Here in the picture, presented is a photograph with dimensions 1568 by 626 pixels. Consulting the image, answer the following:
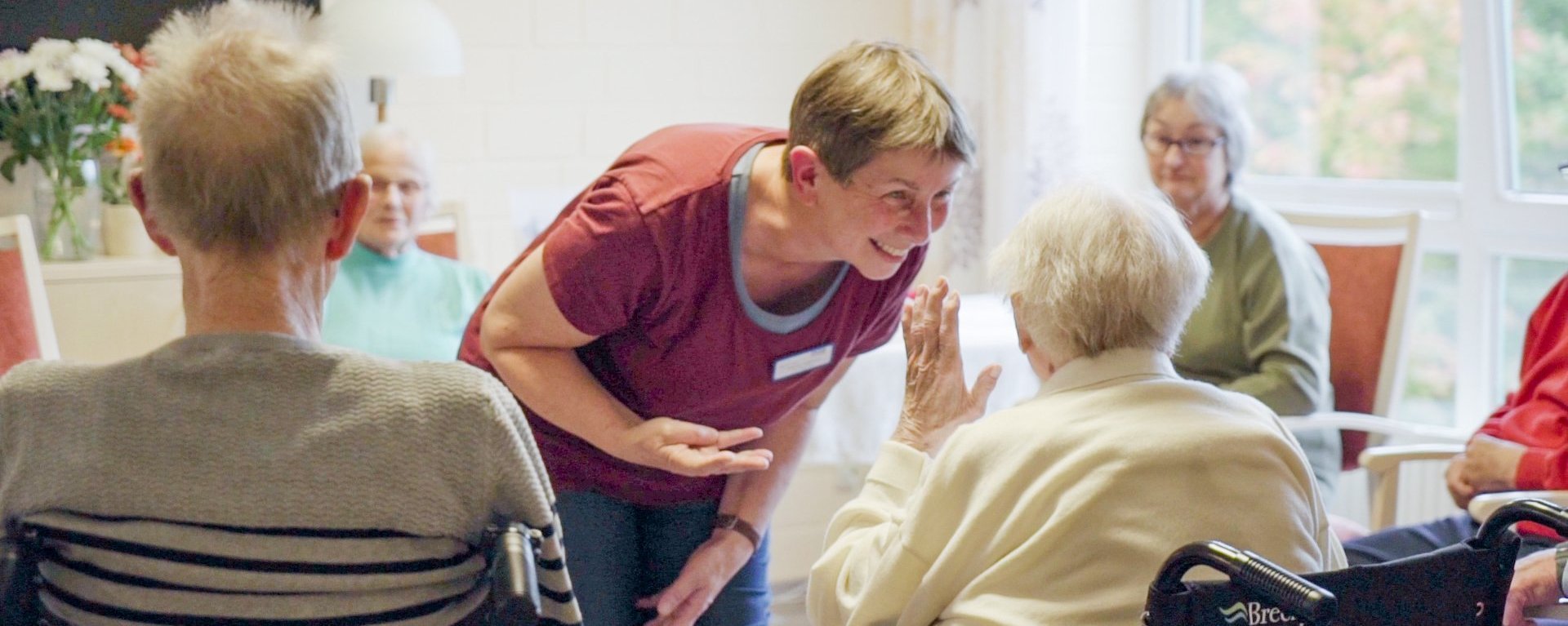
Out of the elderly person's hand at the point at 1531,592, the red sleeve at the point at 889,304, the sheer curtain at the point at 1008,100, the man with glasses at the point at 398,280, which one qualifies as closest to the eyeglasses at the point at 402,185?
the man with glasses at the point at 398,280

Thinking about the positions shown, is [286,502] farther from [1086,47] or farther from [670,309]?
[1086,47]

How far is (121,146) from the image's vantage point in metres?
3.02

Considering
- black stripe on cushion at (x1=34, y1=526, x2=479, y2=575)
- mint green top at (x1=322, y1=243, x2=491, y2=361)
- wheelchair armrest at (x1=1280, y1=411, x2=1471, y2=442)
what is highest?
black stripe on cushion at (x1=34, y1=526, x2=479, y2=575)

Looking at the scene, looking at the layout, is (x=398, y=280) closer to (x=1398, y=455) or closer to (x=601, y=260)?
(x=601, y=260)

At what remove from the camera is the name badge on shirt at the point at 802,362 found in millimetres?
1800

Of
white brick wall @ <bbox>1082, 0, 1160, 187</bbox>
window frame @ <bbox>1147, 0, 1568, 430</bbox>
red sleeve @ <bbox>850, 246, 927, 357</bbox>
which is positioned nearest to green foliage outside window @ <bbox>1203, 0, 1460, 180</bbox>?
window frame @ <bbox>1147, 0, 1568, 430</bbox>

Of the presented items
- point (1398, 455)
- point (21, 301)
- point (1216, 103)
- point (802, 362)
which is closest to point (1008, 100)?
point (1216, 103)

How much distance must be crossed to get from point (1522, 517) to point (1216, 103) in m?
1.77

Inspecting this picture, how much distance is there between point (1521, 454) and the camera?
2.27 meters

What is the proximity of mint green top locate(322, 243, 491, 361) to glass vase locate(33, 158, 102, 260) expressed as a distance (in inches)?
23.5

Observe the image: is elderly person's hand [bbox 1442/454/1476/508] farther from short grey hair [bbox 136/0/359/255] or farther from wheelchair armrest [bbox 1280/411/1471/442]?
short grey hair [bbox 136/0/359/255]

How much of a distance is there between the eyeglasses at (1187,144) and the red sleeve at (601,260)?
5.48 ft

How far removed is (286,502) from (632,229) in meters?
0.66

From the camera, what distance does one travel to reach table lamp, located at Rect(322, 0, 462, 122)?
9.82ft
